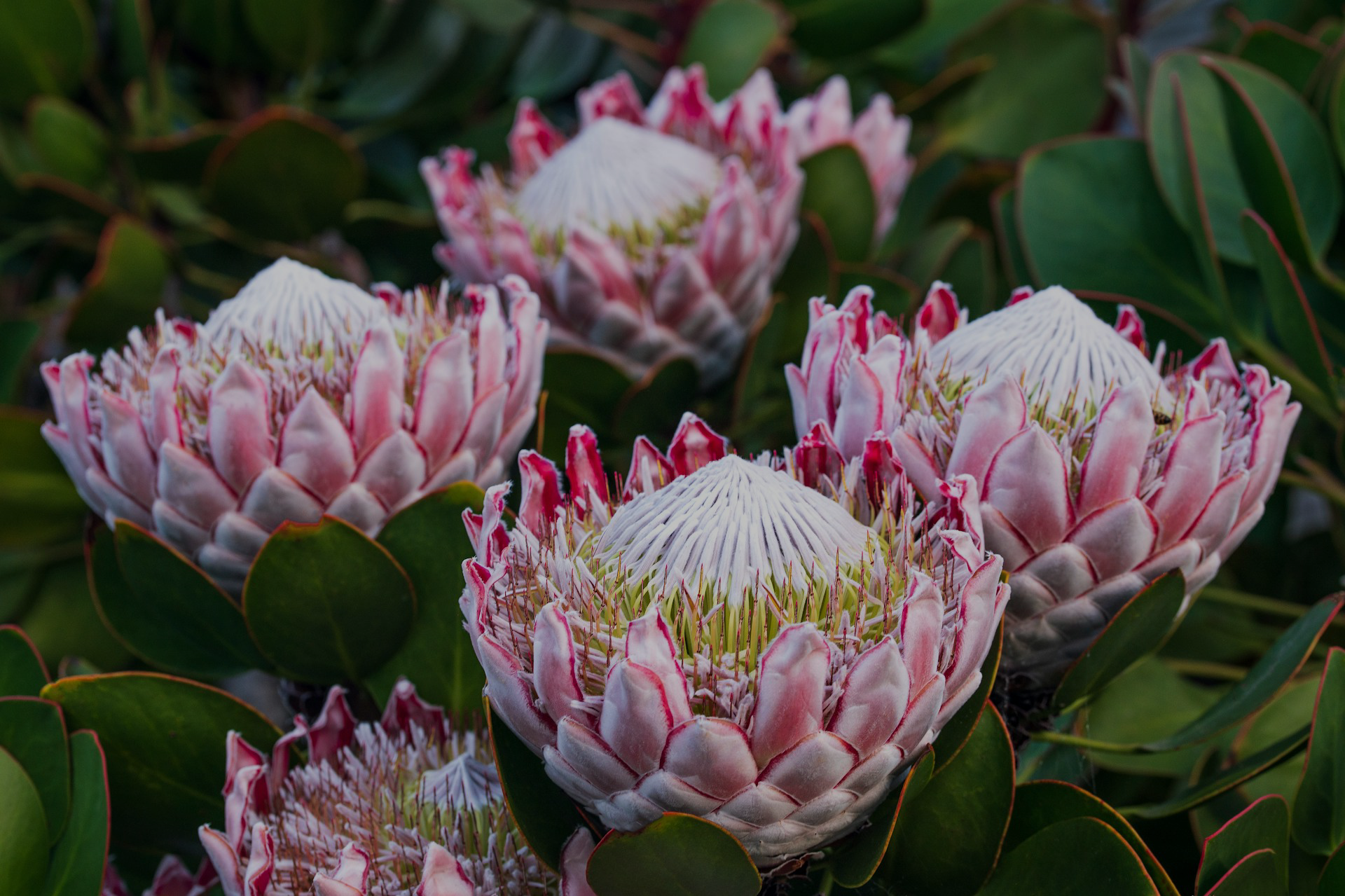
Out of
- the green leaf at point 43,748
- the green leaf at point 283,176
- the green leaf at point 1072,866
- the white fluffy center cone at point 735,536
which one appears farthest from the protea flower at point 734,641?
the green leaf at point 283,176

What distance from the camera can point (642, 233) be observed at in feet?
3.92

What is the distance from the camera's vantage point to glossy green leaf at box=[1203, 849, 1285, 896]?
656mm

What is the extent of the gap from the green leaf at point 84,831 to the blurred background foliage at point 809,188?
0.47m

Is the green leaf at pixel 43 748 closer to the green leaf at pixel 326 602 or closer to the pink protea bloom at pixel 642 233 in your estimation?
the green leaf at pixel 326 602

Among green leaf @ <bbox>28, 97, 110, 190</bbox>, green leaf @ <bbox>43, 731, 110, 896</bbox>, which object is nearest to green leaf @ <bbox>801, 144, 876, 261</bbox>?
green leaf @ <bbox>43, 731, 110, 896</bbox>

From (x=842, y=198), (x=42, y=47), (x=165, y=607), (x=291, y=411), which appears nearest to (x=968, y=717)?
(x=291, y=411)

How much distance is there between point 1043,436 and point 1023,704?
0.80 ft

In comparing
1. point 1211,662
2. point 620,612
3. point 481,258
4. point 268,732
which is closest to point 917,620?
point 620,612

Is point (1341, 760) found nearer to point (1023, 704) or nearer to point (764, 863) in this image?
point (1023, 704)

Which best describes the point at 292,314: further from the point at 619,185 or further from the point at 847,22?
the point at 847,22

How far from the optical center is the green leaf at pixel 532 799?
0.68m

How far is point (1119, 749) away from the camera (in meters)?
Result: 0.80

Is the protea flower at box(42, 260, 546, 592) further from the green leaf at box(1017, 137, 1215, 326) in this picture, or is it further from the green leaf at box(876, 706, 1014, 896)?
the green leaf at box(1017, 137, 1215, 326)

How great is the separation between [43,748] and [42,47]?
1.15m
